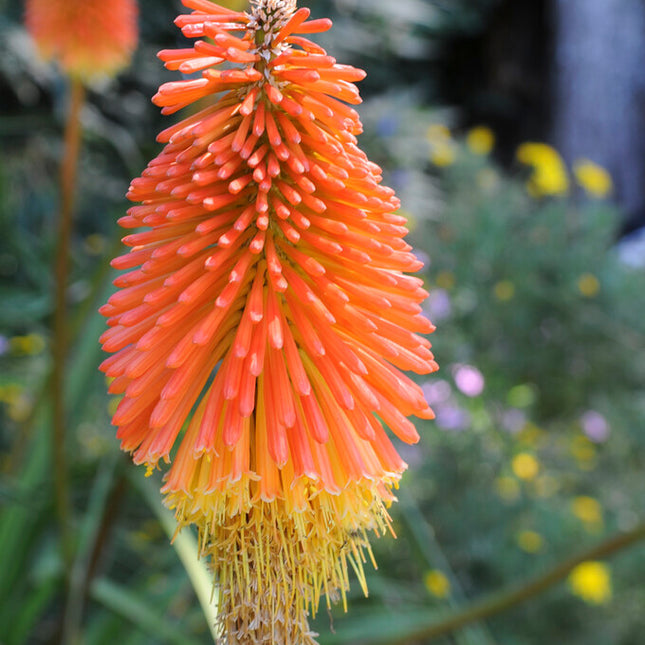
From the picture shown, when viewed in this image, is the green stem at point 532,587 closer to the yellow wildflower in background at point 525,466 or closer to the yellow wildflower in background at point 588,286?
the yellow wildflower in background at point 525,466

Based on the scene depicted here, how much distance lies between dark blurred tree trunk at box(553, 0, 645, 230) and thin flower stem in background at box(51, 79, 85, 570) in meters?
8.11

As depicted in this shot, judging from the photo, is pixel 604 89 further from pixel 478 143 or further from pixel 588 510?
pixel 588 510

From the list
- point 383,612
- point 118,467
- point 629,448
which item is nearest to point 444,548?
point 383,612

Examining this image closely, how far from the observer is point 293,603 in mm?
897

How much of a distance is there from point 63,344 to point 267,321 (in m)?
1.20

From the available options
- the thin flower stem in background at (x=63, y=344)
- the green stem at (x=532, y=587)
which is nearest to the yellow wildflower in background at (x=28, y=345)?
the thin flower stem in background at (x=63, y=344)

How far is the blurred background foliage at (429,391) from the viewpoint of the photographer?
217 centimetres

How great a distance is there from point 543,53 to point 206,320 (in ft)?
31.8

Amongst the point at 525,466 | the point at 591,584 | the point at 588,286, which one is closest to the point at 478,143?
the point at 588,286

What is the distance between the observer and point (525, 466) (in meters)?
3.53

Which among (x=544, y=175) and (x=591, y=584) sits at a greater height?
(x=544, y=175)

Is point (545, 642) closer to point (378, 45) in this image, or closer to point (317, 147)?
point (317, 147)

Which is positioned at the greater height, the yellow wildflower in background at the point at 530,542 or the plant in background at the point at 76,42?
the plant in background at the point at 76,42

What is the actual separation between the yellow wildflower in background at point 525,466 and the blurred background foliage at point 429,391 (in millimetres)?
15
